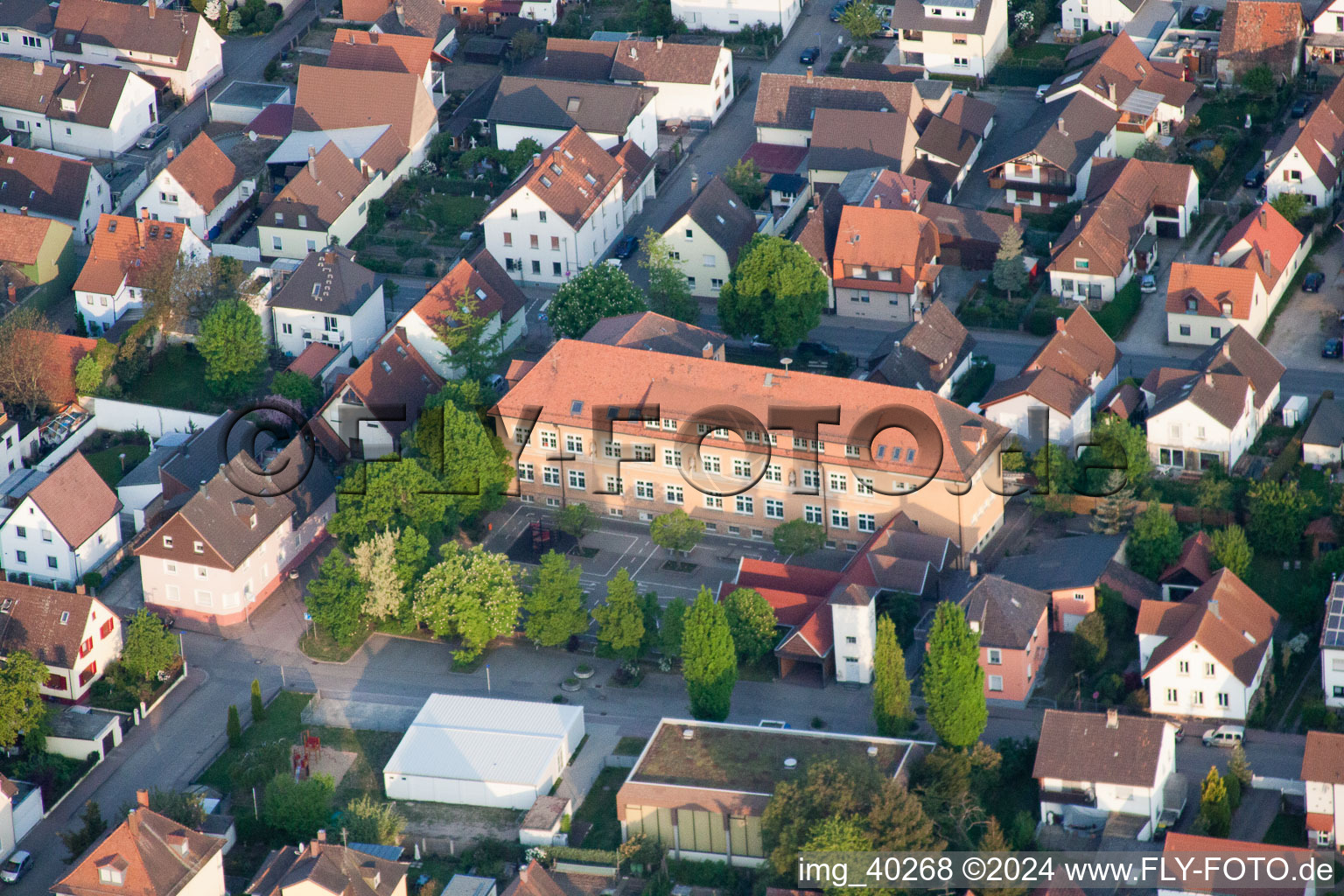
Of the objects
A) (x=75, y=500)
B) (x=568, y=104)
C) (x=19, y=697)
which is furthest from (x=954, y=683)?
(x=568, y=104)

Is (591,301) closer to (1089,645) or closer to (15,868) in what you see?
(1089,645)

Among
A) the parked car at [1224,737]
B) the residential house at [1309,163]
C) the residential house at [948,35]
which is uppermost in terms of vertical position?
the residential house at [948,35]

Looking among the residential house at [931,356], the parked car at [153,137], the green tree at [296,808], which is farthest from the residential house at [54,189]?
the green tree at [296,808]

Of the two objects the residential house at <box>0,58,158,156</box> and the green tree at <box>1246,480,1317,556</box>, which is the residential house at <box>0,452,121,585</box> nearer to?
the residential house at <box>0,58,158,156</box>

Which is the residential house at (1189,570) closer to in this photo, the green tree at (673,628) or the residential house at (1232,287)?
the residential house at (1232,287)

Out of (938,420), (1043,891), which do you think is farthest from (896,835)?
(938,420)
